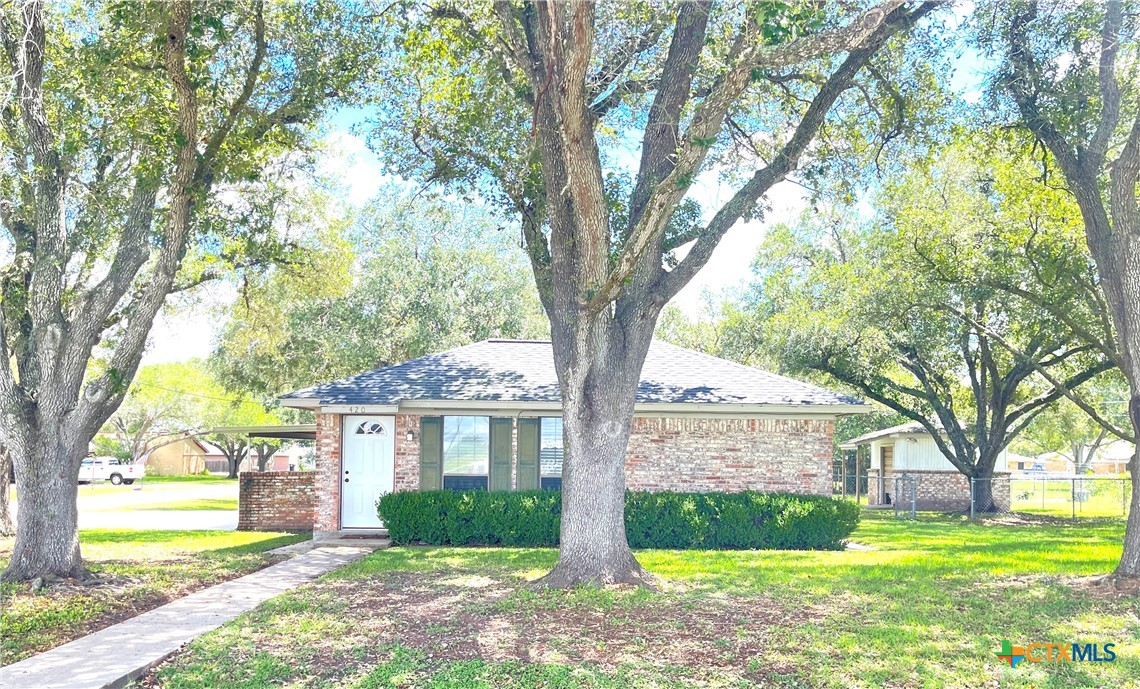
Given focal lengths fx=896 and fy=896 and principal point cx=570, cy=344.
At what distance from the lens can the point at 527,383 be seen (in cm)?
1656

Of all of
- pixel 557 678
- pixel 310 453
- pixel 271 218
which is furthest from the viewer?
pixel 310 453

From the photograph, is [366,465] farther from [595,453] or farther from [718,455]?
[595,453]

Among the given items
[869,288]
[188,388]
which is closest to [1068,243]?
[869,288]

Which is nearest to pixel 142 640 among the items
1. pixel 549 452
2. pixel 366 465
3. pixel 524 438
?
pixel 366 465

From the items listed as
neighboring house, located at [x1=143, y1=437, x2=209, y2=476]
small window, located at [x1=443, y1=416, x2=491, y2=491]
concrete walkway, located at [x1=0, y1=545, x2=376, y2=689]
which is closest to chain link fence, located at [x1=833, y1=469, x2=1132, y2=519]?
small window, located at [x1=443, y1=416, x2=491, y2=491]

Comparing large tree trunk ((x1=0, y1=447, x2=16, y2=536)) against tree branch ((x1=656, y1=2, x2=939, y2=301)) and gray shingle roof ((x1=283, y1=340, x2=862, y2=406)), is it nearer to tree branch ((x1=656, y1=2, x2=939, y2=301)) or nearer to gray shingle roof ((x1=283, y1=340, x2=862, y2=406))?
gray shingle roof ((x1=283, y1=340, x2=862, y2=406))

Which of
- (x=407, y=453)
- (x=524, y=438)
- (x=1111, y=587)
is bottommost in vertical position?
(x=1111, y=587)

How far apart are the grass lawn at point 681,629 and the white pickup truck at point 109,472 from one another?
4201 cm

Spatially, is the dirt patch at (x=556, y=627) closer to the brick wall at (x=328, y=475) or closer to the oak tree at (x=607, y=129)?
the oak tree at (x=607, y=129)

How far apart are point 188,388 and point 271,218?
46.6 meters

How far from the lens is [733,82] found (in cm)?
870

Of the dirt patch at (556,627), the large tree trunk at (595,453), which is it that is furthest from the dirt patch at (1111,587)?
the large tree trunk at (595,453)

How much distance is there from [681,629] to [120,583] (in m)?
7.10

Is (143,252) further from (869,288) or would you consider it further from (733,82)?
(869,288)
